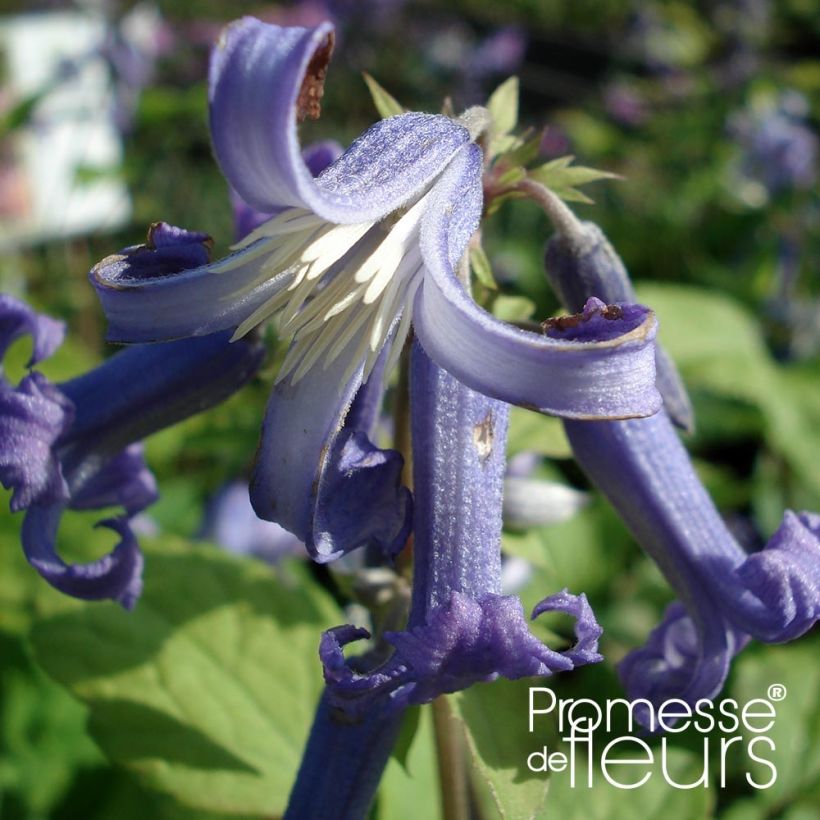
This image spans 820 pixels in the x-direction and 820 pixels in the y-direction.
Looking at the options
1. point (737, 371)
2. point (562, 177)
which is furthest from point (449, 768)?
point (737, 371)

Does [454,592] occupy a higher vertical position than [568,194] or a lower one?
lower

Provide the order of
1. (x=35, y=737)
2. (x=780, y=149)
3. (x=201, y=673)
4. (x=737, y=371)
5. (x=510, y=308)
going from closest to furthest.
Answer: (x=510, y=308) → (x=201, y=673) → (x=35, y=737) → (x=737, y=371) → (x=780, y=149)

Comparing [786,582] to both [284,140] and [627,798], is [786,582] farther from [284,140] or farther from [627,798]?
[627,798]

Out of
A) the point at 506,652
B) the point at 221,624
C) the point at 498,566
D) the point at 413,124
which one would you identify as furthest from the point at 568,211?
the point at 221,624

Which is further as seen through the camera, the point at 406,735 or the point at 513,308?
the point at 513,308

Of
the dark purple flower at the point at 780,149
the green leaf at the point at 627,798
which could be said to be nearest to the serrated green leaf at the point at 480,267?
the green leaf at the point at 627,798

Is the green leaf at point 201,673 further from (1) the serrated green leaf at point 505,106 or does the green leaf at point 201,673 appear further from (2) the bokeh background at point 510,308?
(1) the serrated green leaf at point 505,106

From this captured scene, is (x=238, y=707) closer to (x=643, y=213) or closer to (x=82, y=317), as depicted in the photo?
(x=82, y=317)
